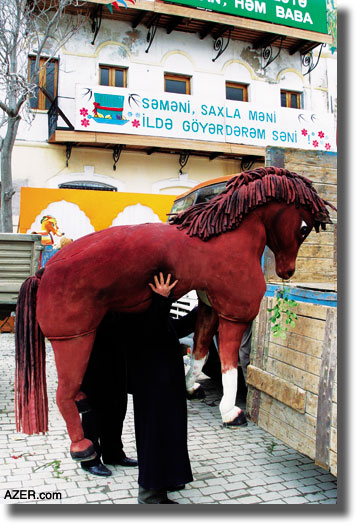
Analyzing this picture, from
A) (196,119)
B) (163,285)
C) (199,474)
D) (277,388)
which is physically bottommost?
(199,474)

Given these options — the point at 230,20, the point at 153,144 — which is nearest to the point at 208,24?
the point at 230,20

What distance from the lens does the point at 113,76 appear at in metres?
10.5

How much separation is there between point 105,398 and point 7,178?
6969mm

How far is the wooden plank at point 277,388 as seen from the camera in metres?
2.88

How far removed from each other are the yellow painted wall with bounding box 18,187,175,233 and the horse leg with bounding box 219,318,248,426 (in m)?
7.28

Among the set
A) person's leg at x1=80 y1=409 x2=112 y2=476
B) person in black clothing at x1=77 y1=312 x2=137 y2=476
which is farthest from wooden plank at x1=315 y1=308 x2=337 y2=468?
person's leg at x1=80 y1=409 x2=112 y2=476

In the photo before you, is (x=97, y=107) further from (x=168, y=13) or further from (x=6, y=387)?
(x=6, y=387)

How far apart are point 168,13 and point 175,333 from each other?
928cm

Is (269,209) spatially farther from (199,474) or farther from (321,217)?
(199,474)

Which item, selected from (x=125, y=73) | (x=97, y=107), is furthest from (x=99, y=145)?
(x=125, y=73)

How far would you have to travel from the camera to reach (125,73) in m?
10.6

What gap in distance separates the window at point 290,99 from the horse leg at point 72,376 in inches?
437

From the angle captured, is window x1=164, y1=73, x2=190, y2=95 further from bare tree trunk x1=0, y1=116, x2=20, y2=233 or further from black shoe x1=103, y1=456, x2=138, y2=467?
black shoe x1=103, y1=456, x2=138, y2=467

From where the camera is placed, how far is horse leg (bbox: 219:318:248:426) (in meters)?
2.14
